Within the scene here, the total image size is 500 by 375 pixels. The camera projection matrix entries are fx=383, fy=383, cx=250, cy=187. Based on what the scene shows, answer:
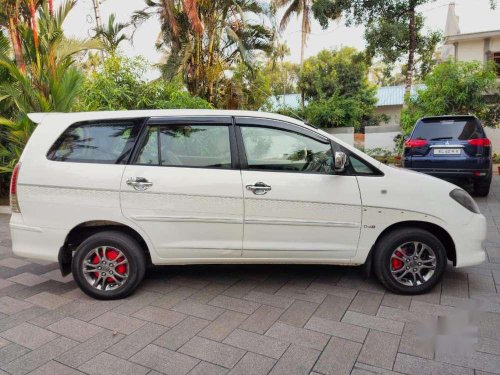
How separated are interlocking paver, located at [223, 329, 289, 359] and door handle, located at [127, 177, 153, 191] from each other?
144 cm

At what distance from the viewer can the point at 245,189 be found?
3359 mm

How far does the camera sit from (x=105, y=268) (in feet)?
A: 11.6

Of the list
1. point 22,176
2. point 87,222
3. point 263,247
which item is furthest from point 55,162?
point 263,247

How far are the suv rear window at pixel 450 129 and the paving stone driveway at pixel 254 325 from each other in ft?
12.1

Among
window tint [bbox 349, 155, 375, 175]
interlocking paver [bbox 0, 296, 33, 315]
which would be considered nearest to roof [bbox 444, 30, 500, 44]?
window tint [bbox 349, 155, 375, 175]

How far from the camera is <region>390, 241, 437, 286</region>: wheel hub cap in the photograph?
136 inches

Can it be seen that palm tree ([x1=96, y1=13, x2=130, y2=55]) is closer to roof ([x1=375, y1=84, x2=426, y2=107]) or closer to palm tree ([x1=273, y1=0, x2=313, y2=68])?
palm tree ([x1=273, y1=0, x2=313, y2=68])

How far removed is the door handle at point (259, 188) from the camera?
11.0 feet

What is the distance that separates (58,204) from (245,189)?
1.70 m

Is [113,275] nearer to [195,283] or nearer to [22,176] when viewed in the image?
[195,283]

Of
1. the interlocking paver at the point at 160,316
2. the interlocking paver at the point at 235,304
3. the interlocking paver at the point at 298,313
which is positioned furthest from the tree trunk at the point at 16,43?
the interlocking paver at the point at 298,313

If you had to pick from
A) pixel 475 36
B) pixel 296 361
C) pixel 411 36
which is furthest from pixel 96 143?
pixel 475 36

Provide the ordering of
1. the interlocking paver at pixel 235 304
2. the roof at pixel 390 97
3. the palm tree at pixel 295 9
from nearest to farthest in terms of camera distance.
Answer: the interlocking paver at pixel 235 304 → the palm tree at pixel 295 9 → the roof at pixel 390 97

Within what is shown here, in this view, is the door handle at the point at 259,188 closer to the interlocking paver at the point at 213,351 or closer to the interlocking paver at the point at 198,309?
the interlocking paver at the point at 198,309
